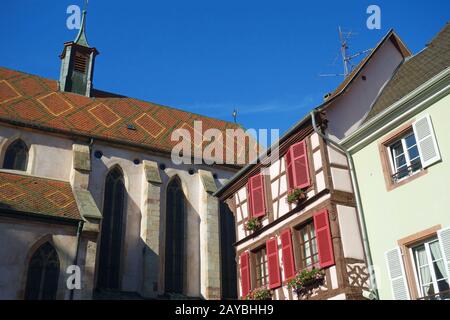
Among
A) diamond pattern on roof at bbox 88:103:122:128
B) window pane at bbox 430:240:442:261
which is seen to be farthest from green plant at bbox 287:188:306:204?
diamond pattern on roof at bbox 88:103:122:128

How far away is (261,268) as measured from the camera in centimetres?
1288

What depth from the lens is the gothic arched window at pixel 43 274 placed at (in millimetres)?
14797

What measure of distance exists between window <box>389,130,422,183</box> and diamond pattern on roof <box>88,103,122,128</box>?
1436 centimetres

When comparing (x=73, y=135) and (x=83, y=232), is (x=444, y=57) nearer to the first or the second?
(x=83, y=232)

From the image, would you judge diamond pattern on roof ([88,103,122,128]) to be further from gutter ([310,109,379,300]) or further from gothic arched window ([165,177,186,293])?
gutter ([310,109,379,300])

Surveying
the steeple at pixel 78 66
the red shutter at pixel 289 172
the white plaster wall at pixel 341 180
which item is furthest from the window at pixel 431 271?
the steeple at pixel 78 66

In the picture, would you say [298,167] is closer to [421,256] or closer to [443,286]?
[421,256]

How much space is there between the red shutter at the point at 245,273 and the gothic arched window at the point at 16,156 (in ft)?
31.7

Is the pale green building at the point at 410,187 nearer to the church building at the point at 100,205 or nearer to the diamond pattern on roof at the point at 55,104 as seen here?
the church building at the point at 100,205

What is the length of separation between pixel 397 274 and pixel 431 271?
657 millimetres

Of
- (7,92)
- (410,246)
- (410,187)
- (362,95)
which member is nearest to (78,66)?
(7,92)

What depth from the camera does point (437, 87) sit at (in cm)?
903
